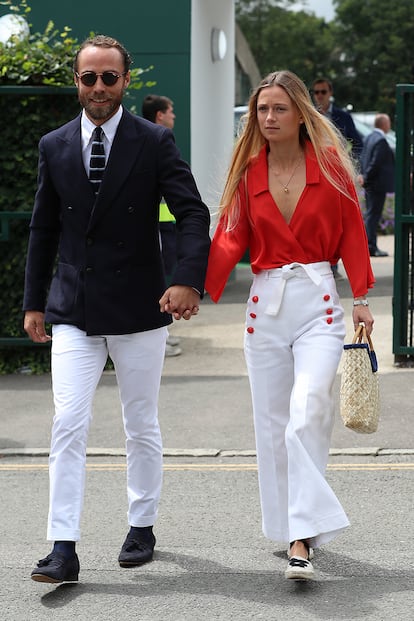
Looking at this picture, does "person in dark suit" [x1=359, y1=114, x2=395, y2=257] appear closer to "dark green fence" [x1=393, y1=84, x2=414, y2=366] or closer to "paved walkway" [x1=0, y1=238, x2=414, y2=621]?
"dark green fence" [x1=393, y1=84, x2=414, y2=366]

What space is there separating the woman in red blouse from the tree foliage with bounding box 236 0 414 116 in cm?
7383

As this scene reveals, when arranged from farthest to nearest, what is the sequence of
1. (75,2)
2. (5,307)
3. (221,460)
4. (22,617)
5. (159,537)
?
1. (75,2)
2. (5,307)
3. (221,460)
4. (159,537)
5. (22,617)

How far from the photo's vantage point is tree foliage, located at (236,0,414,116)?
80450mm

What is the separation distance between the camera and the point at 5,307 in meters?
10.3

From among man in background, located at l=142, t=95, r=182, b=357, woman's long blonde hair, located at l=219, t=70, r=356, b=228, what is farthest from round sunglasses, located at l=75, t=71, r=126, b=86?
man in background, located at l=142, t=95, r=182, b=357

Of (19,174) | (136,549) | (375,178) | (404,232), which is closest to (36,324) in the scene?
(136,549)

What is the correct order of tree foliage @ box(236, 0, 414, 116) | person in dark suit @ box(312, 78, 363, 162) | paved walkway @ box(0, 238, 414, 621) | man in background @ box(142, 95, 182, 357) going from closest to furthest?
paved walkway @ box(0, 238, 414, 621) → man in background @ box(142, 95, 182, 357) → person in dark suit @ box(312, 78, 363, 162) → tree foliage @ box(236, 0, 414, 116)

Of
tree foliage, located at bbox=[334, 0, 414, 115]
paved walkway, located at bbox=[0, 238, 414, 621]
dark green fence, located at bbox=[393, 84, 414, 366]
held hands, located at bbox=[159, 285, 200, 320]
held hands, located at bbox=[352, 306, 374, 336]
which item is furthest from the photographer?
tree foliage, located at bbox=[334, 0, 414, 115]

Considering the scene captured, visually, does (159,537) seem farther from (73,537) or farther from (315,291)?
(315,291)

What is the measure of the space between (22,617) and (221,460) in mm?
2757

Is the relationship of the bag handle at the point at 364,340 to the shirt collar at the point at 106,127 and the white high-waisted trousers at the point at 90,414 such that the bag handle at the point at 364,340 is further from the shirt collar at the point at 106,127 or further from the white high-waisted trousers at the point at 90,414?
the shirt collar at the point at 106,127

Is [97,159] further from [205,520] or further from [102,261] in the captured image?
[205,520]

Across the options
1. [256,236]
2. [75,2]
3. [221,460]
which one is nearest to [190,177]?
[256,236]

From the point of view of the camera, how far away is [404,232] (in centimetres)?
1000
